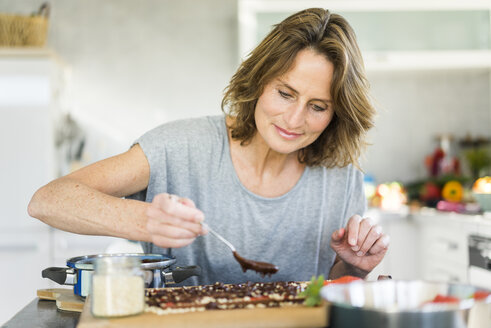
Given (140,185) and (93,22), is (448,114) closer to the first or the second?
(93,22)

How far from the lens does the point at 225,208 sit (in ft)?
5.09

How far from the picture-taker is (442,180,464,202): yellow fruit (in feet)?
11.4

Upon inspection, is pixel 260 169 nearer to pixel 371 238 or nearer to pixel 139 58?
pixel 371 238

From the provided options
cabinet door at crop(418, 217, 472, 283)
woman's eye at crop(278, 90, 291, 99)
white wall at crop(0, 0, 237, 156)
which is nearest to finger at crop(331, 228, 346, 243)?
woman's eye at crop(278, 90, 291, 99)

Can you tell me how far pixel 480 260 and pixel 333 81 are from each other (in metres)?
1.78

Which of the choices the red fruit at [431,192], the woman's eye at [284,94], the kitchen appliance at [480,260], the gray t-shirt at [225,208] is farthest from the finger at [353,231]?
the red fruit at [431,192]

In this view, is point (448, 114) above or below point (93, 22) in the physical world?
below

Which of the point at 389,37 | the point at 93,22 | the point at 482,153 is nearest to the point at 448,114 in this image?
the point at 482,153

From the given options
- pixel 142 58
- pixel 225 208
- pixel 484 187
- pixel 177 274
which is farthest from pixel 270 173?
pixel 142 58

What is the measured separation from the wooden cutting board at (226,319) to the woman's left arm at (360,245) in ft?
1.55

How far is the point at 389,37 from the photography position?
3.88 m

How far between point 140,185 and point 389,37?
2.88 meters

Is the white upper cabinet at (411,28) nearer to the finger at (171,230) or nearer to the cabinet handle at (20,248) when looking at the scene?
the cabinet handle at (20,248)

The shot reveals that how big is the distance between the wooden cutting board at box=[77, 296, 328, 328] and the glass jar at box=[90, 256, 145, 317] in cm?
2
